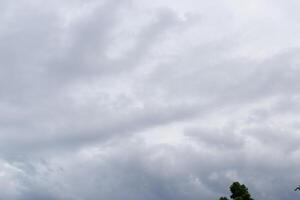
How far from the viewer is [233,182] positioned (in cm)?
10000

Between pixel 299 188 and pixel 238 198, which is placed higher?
pixel 238 198

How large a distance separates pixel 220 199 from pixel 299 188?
39.1 meters

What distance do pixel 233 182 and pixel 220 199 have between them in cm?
508

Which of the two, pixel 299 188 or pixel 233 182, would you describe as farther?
pixel 233 182

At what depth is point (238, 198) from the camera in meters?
97.1

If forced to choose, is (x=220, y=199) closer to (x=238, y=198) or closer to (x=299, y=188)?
(x=238, y=198)

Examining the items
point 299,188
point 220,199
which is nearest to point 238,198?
Answer: point 220,199

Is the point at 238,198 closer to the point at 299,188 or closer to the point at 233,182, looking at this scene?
the point at 233,182

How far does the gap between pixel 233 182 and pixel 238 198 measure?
3994 millimetres

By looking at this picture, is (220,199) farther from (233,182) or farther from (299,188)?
(299,188)

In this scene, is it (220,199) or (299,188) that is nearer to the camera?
(299,188)

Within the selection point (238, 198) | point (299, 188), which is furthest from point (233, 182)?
point (299, 188)

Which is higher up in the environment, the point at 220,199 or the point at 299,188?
the point at 220,199

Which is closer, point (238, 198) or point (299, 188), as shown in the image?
point (299, 188)
